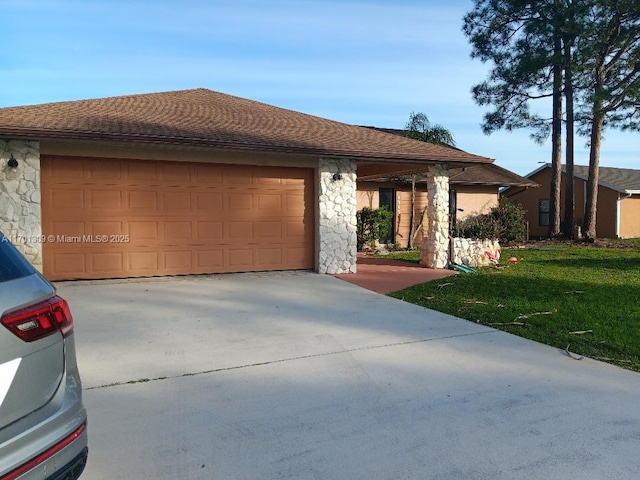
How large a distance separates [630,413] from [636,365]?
138 centimetres

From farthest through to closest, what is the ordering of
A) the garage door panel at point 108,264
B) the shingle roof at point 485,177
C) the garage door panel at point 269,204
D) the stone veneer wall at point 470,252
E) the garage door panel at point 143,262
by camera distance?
1. the shingle roof at point 485,177
2. the stone veneer wall at point 470,252
3. the garage door panel at point 269,204
4. the garage door panel at point 143,262
5. the garage door panel at point 108,264

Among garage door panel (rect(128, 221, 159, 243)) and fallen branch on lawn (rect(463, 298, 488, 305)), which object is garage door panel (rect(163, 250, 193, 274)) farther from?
fallen branch on lawn (rect(463, 298, 488, 305))

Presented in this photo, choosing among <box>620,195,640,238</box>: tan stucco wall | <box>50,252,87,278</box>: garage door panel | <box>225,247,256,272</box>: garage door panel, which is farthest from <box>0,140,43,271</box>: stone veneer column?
<box>620,195,640,238</box>: tan stucco wall

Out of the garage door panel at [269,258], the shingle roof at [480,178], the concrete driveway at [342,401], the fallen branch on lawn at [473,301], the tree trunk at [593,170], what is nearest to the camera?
the concrete driveway at [342,401]

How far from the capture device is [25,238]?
9.08 metres

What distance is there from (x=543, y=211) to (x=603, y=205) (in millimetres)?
3111

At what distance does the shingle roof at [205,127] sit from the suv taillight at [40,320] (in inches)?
277

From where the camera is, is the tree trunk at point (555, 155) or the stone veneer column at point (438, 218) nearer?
the stone veneer column at point (438, 218)

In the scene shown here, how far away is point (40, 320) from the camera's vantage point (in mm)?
2215

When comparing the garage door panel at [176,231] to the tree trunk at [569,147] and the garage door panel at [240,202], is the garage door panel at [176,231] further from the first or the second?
the tree trunk at [569,147]

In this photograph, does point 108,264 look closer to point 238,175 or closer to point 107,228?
point 107,228

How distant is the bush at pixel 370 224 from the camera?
1631cm

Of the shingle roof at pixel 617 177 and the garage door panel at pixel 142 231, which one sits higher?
the shingle roof at pixel 617 177

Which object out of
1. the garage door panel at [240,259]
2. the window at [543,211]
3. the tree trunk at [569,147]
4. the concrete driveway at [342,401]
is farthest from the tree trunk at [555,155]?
the concrete driveway at [342,401]
